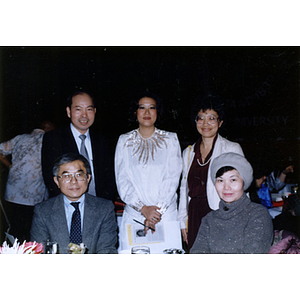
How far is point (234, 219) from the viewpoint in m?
2.76

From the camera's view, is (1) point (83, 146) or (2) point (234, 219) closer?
(2) point (234, 219)

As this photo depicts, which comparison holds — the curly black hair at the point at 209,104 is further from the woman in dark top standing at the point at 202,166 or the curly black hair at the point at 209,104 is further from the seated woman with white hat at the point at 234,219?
the seated woman with white hat at the point at 234,219

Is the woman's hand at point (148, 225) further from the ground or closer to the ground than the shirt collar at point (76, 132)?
closer to the ground

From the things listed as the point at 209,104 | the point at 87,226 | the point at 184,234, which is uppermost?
the point at 209,104

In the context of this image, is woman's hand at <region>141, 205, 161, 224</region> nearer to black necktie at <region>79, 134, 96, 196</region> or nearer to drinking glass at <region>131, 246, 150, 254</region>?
drinking glass at <region>131, 246, 150, 254</region>

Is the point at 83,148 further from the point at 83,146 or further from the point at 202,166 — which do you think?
the point at 202,166

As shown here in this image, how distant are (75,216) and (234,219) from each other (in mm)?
1337

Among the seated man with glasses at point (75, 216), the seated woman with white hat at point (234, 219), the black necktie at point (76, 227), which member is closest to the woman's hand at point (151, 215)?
the seated man with glasses at point (75, 216)

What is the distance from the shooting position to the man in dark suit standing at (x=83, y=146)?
303 cm

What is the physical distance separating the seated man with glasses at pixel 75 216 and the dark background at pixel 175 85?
435 mm

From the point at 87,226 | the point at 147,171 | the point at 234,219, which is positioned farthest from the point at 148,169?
the point at 234,219

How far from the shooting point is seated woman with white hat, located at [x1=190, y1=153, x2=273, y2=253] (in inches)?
108

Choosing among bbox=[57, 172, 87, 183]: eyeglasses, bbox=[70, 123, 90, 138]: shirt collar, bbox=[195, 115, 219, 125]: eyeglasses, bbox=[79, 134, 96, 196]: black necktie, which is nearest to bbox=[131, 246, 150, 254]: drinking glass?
bbox=[79, 134, 96, 196]: black necktie
